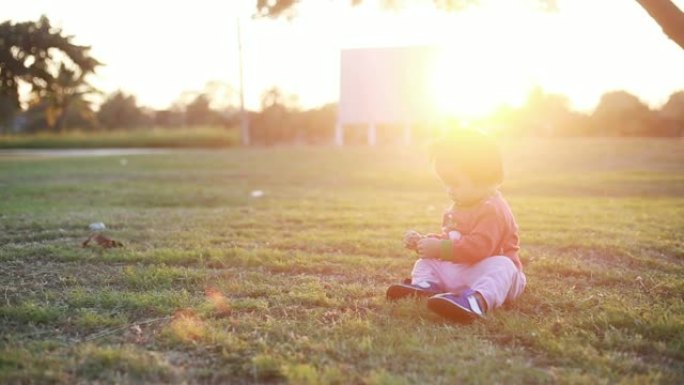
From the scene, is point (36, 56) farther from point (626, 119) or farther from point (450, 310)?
point (626, 119)

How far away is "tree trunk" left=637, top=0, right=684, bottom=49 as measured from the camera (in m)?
3.53

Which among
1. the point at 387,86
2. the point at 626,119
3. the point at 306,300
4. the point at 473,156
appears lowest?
→ the point at 306,300

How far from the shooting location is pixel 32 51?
558 centimetres

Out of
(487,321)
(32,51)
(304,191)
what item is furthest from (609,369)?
(304,191)

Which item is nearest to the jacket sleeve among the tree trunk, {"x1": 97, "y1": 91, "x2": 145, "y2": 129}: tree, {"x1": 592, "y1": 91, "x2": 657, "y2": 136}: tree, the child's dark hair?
the child's dark hair

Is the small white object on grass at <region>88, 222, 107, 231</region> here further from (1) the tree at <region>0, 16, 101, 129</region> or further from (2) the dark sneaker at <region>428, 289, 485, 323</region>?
(2) the dark sneaker at <region>428, 289, 485, 323</region>

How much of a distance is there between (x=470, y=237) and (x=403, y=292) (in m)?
0.44

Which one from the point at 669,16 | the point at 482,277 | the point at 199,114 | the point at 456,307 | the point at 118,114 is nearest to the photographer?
the point at 456,307

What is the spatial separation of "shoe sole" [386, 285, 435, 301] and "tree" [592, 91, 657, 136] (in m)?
29.9

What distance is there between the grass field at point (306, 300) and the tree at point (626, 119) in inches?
934

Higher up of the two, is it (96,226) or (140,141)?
(140,141)

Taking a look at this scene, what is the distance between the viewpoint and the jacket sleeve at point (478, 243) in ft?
10.3

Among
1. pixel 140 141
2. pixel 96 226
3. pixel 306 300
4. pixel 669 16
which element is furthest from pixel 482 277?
pixel 140 141

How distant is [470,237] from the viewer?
3.14 meters
